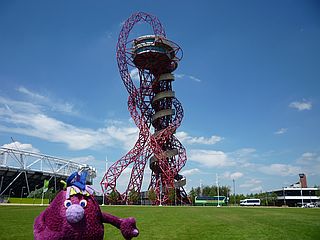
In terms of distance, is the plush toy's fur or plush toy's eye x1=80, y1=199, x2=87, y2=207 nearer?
the plush toy's fur

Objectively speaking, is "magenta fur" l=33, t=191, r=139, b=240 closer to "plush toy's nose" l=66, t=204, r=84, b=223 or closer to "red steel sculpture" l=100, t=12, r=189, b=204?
"plush toy's nose" l=66, t=204, r=84, b=223

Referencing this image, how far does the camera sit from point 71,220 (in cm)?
557

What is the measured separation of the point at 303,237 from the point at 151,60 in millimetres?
49017

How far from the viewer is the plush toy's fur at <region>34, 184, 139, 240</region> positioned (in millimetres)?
5586

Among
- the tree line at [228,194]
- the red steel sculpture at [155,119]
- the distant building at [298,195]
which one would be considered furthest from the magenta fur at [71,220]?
the distant building at [298,195]

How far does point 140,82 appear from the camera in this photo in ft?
205

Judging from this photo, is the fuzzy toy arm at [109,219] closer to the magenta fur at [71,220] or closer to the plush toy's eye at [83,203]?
the magenta fur at [71,220]

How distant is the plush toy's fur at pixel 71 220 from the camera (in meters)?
5.59

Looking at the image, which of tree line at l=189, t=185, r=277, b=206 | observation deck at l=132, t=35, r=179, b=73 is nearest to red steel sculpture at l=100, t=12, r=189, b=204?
observation deck at l=132, t=35, r=179, b=73

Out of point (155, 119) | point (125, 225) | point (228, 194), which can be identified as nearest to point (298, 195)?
point (228, 194)

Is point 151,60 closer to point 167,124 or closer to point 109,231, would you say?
point 167,124

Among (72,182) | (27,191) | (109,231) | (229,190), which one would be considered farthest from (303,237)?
(229,190)

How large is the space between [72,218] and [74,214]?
0.08 m

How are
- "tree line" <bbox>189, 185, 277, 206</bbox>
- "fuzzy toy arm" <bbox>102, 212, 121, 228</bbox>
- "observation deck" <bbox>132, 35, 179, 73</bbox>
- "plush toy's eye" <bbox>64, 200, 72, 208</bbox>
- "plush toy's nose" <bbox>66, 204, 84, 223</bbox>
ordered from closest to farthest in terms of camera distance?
"plush toy's nose" <bbox>66, 204, 84, 223</bbox> → "plush toy's eye" <bbox>64, 200, 72, 208</bbox> → "fuzzy toy arm" <bbox>102, 212, 121, 228</bbox> → "observation deck" <bbox>132, 35, 179, 73</bbox> → "tree line" <bbox>189, 185, 277, 206</bbox>
